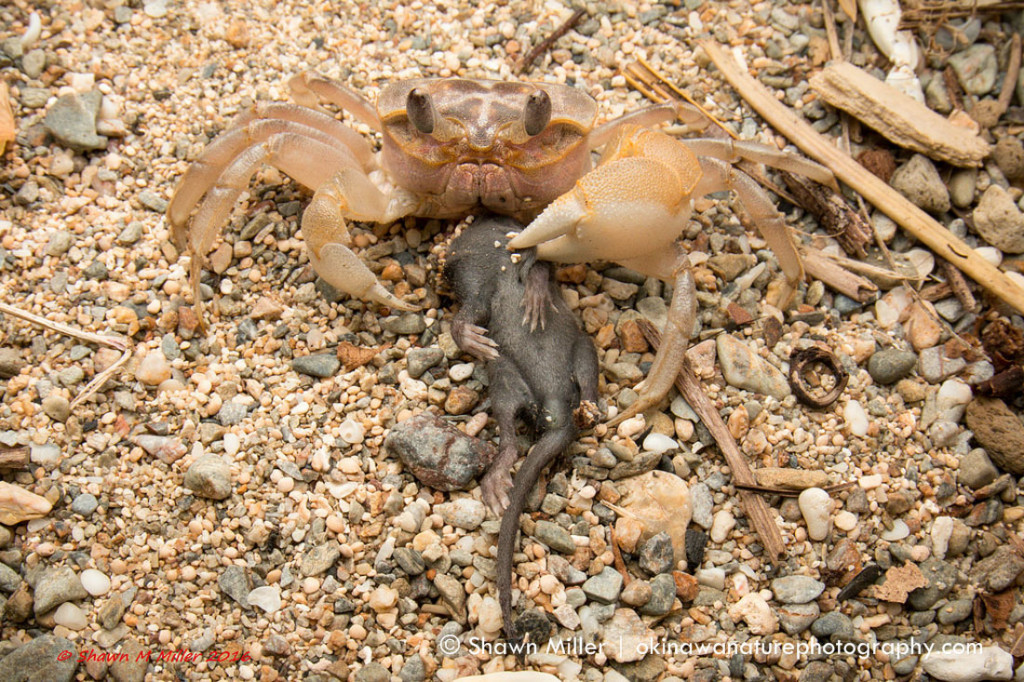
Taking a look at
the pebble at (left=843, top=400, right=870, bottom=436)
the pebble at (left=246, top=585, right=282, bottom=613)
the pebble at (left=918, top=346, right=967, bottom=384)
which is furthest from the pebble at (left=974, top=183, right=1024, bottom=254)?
the pebble at (left=246, top=585, right=282, bottom=613)

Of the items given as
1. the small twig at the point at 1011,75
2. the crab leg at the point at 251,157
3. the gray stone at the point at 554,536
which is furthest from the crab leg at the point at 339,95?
the small twig at the point at 1011,75

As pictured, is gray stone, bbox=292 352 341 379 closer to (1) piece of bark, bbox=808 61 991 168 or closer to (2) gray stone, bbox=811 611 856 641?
(2) gray stone, bbox=811 611 856 641

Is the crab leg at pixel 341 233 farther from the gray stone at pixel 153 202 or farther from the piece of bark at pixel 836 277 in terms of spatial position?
the piece of bark at pixel 836 277

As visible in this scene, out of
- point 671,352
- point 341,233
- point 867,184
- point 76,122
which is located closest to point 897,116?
point 867,184

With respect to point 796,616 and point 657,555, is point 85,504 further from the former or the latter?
point 796,616

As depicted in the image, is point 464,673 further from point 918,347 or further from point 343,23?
point 343,23

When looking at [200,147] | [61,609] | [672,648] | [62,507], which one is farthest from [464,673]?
[200,147]
